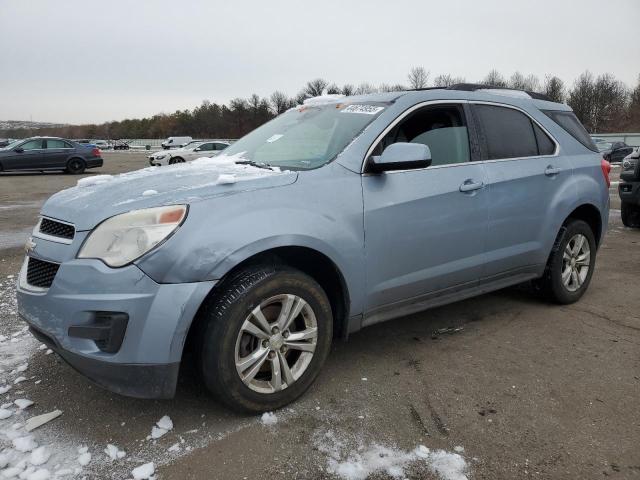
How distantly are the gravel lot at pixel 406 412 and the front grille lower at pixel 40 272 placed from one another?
705 mm

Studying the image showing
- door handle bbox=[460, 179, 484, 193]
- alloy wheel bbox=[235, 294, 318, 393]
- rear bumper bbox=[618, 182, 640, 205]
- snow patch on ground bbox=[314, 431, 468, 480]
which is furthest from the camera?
rear bumper bbox=[618, 182, 640, 205]

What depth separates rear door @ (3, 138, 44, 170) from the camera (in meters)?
19.6

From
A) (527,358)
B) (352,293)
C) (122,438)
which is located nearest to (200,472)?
(122,438)

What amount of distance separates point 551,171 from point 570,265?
888 mm

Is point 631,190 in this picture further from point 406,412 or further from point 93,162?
point 93,162

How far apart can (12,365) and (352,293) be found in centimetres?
221

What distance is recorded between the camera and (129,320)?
7.74 ft

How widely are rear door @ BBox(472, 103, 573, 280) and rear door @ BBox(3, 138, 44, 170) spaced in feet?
65.8

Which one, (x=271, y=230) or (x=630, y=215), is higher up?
(x=271, y=230)

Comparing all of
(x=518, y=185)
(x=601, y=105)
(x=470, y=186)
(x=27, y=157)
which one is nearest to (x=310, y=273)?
(x=470, y=186)

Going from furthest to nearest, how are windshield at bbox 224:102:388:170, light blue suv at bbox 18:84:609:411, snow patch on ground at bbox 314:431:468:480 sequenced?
windshield at bbox 224:102:388:170
light blue suv at bbox 18:84:609:411
snow patch on ground at bbox 314:431:468:480

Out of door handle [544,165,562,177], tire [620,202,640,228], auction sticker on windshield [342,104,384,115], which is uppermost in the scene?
auction sticker on windshield [342,104,384,115]

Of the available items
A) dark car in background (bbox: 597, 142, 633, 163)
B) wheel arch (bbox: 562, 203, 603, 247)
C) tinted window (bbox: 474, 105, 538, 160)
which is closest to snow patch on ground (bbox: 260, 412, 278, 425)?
tinted window (bbox: 474, 105, 538, 160)

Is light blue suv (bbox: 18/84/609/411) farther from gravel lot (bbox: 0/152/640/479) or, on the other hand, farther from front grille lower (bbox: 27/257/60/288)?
gravel lot (bbox: 0/152/640/479)
